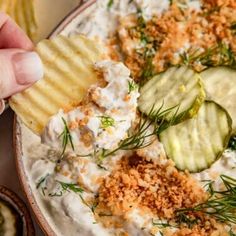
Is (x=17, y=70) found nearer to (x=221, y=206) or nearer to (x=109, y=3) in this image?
(x=109, y=3)

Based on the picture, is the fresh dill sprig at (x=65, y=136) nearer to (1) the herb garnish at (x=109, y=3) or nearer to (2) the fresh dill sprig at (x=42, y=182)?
(2) the fresh dill sprig at (x=42, y=182)

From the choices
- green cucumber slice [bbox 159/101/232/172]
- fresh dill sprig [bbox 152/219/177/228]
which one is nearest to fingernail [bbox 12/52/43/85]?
green cucumber slice [bbox 159/101/232/172]

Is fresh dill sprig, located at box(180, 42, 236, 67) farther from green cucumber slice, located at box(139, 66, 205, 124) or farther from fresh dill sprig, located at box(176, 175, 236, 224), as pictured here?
fresh dill sprig, located at box(176, 175, 236, 224)

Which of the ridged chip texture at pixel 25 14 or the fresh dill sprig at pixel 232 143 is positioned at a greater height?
the ridged chip texture at pixel 25 14

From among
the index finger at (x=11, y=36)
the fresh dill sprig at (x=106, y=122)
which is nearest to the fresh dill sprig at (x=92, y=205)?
the fresh dill sprig at (x=106, y=122)

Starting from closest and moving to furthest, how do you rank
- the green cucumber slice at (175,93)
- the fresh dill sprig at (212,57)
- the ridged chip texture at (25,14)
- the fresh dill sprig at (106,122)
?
the fresh dill sprig at (106,122) → the green cucumber slice at (175,93) → the fresh dill sprig at (212,57) → the ridged chip texture at (25,14)

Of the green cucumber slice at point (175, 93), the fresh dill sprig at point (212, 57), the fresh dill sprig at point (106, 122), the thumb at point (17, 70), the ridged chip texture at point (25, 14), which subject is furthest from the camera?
the ridged chip texture at point (25, 14)
